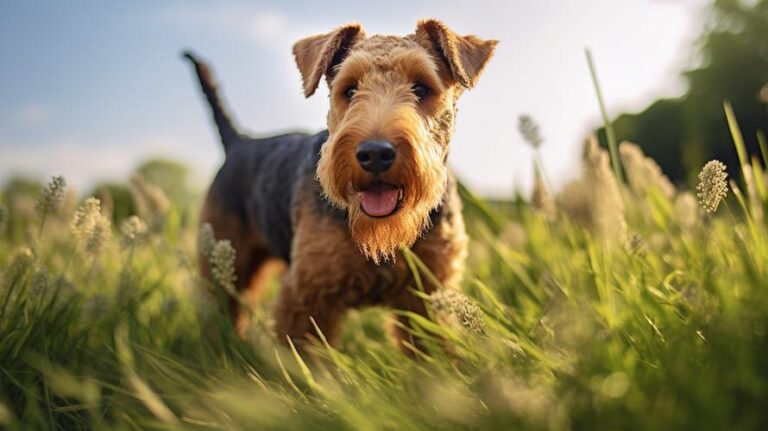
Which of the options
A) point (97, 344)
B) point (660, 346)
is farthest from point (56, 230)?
point (660, 346)

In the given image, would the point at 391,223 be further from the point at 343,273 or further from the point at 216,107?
the point at 216,107

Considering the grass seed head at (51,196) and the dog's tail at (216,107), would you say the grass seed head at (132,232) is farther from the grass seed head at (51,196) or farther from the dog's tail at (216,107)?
the dog's tail at (216,107)

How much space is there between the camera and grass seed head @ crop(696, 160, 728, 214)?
60.3 inches

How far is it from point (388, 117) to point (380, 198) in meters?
0.28

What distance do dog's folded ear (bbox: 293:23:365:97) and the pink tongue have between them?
63 centimetres

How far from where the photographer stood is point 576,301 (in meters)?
1.92

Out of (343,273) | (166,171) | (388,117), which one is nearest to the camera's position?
(388,117)

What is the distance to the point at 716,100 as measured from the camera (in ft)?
42.5

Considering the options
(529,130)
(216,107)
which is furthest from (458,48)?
(216,107)

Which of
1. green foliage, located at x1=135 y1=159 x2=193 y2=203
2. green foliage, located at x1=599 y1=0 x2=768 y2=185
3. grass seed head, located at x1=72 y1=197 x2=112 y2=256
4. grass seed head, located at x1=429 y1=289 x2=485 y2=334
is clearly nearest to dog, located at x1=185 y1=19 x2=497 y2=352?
grass seed head, located at x1=429 y1=289 x2=485 y2=334

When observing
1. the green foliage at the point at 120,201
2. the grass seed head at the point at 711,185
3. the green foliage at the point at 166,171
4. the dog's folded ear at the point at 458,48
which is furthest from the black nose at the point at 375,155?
the green foliage at the point at 166,171

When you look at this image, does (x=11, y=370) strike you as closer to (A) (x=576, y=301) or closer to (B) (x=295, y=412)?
(B) (x=295, y=412)

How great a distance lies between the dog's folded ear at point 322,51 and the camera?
2395mm

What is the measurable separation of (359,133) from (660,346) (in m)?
1.10
